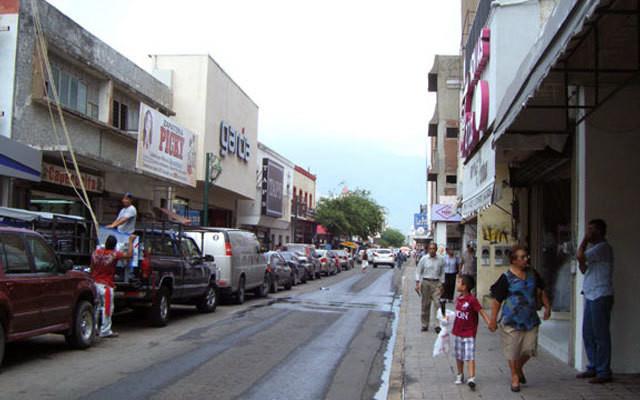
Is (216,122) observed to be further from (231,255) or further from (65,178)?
(231,255)

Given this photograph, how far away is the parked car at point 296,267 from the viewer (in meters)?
29.0

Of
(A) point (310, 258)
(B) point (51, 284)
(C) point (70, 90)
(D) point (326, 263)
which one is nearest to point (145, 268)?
(B) point (51, 284)

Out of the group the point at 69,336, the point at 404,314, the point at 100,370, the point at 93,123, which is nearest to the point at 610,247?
the point at 100,370

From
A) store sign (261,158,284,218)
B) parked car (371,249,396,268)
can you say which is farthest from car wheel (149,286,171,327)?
parked car (371,249,396,268)

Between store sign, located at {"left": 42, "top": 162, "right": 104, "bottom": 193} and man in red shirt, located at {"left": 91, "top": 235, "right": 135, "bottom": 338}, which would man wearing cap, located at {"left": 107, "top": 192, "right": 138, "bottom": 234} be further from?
store sign, located at {"left": 42, "top": 162, "right": 104, "bottom": 193}

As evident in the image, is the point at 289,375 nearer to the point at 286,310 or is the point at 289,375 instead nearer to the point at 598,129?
the point at 598,129

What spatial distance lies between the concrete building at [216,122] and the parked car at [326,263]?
214 inches

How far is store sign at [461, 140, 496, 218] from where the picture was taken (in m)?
10.6

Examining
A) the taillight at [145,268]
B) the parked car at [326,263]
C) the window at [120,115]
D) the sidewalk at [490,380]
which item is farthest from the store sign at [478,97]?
the parked car at [326,263]

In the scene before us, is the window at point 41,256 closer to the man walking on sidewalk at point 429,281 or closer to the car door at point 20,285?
the car door at point 20,285

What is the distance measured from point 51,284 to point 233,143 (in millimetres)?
24229

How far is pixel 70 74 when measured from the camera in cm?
2005

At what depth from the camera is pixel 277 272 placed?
80.8ft

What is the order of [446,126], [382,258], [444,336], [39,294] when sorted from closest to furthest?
1. [444,336]
2. [39,294]
3. [446,126]
4. [382,258]
